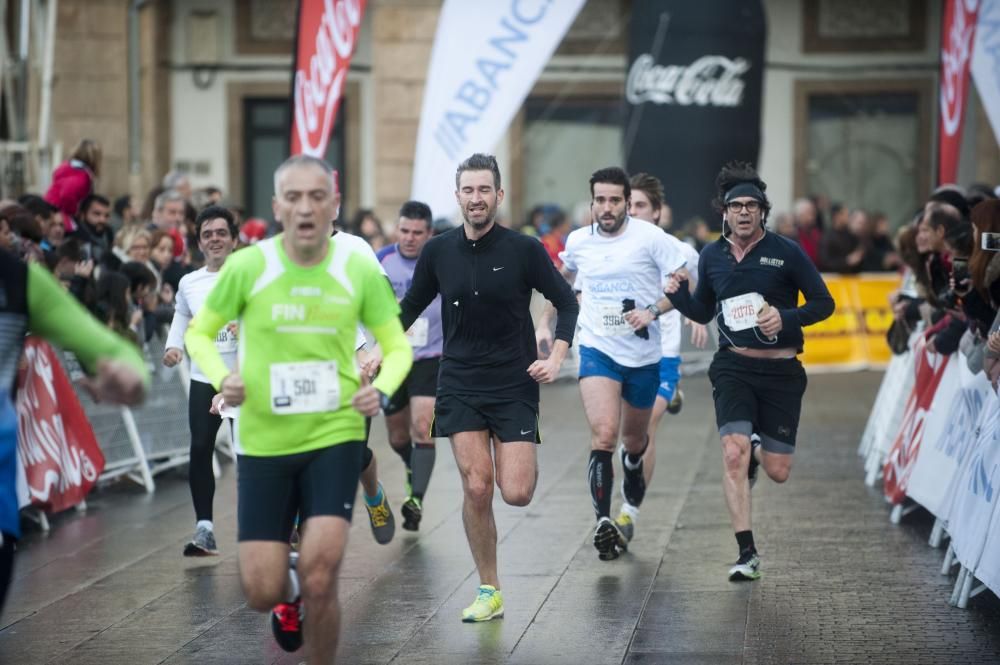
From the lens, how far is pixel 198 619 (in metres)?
7.82

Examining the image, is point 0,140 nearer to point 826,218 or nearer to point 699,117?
point 699,117

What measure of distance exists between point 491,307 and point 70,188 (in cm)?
620

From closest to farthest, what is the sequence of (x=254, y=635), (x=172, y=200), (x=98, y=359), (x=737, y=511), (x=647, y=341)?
(x=98, y=359) < (x=254, y=635) < (x=737, y=511) < (x=647, y=341) < (x=172, y=200)

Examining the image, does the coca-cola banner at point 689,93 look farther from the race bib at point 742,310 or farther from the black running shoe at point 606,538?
the race bib at point 742,310

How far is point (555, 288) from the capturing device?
314 inches

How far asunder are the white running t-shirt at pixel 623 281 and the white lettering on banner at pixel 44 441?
3.52m

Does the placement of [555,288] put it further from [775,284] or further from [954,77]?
[954,77]

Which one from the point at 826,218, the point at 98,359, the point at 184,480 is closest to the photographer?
the point at 98,359

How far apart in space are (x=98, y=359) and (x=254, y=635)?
104 inches

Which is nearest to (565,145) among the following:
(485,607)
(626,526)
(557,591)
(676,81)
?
(676,81)

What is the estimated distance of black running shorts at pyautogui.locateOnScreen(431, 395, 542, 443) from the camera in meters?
7.79

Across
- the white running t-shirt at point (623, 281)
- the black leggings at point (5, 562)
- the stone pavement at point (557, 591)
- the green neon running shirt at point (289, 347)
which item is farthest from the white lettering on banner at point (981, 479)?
the black leggings at point (5, 562)

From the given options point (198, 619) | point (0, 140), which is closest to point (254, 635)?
Answer: point (198, 619)

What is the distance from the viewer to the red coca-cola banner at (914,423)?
10.5m
